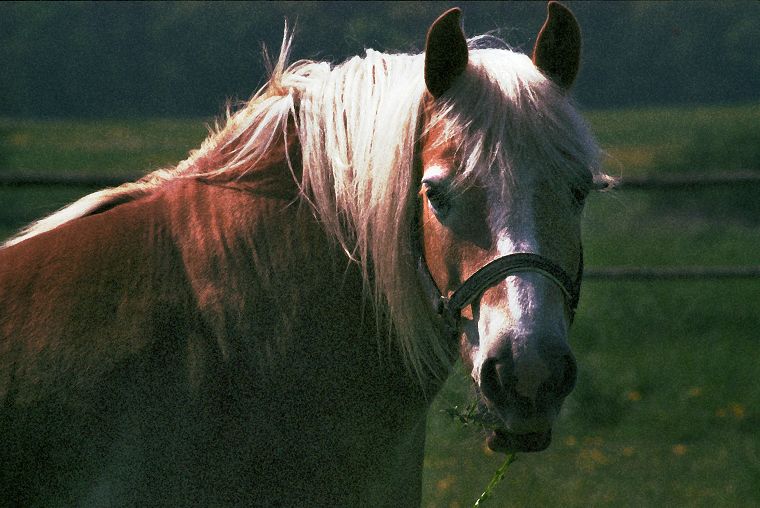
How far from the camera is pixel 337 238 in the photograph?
1.99 meters

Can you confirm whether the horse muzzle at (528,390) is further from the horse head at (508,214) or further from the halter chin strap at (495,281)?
the halter chin strap at (495,281)

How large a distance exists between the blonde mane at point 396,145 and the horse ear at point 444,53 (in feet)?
0.09

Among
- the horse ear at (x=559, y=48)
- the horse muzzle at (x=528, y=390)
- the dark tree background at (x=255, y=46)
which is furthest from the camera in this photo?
the dark tree background at (x=255, y=46)

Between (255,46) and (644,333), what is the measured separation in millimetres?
3972

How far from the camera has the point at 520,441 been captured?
178cm

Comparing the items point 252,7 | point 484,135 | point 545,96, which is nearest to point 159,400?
point 484,135

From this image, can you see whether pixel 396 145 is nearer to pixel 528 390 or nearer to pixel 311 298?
pixel 311 298

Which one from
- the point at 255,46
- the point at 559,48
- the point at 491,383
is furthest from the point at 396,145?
the point at 255,46

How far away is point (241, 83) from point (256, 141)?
277cm

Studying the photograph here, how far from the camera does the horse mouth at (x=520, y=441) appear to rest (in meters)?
1.77

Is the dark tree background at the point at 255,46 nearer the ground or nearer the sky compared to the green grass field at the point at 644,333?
nearer the sky

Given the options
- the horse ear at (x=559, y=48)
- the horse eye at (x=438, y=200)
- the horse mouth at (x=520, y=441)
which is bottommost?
the horse mouth at (x=520, y=441)

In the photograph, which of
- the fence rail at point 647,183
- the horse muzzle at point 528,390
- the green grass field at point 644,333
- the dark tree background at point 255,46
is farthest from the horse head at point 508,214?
the fence rail at point 647,183

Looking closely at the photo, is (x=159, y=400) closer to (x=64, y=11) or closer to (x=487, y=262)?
(x=487, y=262)
